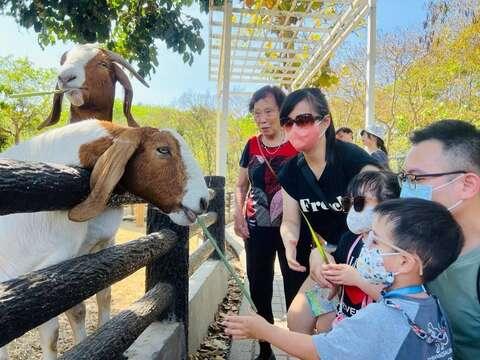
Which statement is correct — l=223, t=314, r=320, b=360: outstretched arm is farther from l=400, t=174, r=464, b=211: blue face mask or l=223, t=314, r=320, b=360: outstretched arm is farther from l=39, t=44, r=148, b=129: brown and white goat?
l=39, t=44, r=148, b=129: brown and white goat

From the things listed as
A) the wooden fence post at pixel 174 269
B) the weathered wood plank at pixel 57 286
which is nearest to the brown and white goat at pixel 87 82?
the wooden fence post at pixel 174 269

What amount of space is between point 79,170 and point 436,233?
1283 mm

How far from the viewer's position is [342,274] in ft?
6.91

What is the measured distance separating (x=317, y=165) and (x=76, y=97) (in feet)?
4.67

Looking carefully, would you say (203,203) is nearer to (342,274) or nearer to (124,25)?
(342,274)

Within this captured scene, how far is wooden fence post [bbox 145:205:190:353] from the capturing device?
2.92 m

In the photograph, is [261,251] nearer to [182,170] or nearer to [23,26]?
[182,170]

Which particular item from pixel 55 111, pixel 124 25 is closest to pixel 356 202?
pixel 55 111

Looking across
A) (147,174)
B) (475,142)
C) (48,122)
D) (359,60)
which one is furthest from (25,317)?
(359,60)

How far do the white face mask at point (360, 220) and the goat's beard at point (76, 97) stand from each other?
1626 millimetres

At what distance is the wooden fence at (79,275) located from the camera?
1.29 meters

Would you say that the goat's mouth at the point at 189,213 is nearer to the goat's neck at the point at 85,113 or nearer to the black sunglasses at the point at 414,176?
the black sunglasses at the point at 414,176

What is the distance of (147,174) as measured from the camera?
2102 mm

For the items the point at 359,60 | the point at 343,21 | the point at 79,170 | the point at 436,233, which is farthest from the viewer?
the point at 359,60
